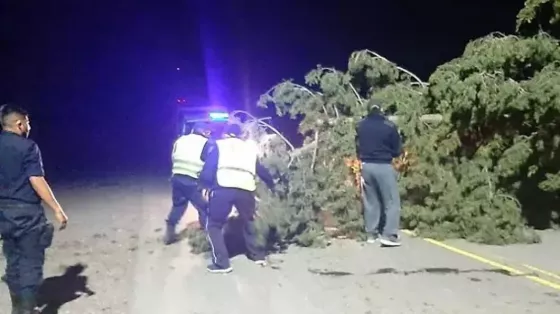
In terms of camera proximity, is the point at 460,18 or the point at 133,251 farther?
the point at 460,18

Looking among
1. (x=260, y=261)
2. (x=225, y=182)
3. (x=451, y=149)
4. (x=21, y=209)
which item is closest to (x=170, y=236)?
(x=260, y=261)

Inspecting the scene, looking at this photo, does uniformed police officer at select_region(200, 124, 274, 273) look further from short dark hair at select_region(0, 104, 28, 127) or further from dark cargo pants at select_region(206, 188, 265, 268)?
short dark hair at select_region(0, 104, 28, 127)

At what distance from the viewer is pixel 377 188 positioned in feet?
35.7

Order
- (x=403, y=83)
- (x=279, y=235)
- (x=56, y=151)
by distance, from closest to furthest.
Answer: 1. (x=279, y=235)
2. (x=403, y=83)
3. (x=56, y=151)

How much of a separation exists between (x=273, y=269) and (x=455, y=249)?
97.7 inches

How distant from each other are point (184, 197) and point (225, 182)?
1.97 m

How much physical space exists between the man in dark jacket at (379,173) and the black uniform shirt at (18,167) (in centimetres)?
497

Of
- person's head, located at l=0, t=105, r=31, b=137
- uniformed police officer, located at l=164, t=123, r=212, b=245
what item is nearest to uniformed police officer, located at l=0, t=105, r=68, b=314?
person's head, located at l=0, t=105, r=31, b=137

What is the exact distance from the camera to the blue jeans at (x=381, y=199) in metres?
10.6

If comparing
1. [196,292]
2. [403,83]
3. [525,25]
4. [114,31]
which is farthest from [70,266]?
[114,31]

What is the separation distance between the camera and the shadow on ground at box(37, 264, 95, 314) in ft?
26.1

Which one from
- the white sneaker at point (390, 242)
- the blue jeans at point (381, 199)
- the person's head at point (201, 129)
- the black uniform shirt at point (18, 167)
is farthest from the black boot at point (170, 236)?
the black uniform shirt at point (18, 167)

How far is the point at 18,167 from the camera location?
22.6ft

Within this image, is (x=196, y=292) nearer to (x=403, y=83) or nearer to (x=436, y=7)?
(x=403, y=83)
